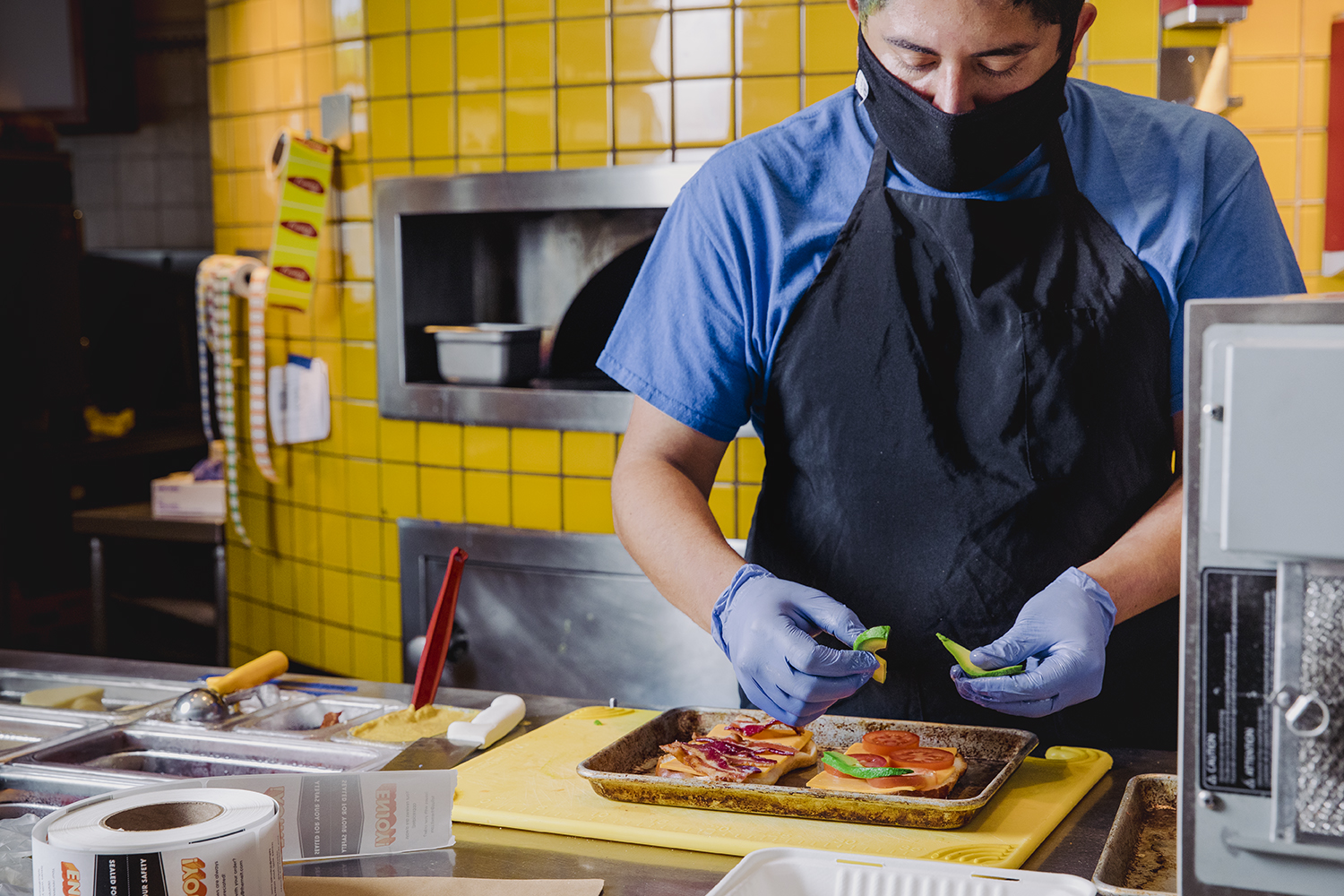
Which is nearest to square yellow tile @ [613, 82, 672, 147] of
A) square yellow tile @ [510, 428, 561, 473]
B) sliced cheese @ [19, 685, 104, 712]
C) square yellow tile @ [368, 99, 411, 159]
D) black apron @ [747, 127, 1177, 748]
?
square yellow tile @ [368, 99, 411, 159]

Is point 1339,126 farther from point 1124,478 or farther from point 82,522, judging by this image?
point 82,522

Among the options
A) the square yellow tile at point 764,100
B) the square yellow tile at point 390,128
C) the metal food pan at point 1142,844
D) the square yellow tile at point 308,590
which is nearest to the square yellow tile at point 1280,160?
the square yellow tile at point 764,100

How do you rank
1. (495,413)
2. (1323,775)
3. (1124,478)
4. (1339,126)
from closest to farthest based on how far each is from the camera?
(1323,775) → (1124,478) → (1339,126) → (495,413)

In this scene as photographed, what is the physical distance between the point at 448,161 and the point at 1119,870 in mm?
2784

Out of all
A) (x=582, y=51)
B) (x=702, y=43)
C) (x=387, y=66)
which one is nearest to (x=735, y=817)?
(x=702, y=43)

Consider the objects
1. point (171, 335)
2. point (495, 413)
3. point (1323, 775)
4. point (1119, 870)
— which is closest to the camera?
point (1323, 775)

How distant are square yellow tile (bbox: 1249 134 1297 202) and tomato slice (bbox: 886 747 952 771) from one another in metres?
2.07

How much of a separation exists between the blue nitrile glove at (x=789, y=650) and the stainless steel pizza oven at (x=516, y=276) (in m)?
1.81

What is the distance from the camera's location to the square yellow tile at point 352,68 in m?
3.39

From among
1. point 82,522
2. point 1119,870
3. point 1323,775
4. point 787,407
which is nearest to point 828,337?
point 787,407

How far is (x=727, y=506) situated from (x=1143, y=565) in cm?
175

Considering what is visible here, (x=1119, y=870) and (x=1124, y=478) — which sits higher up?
(x=1124, y=478)

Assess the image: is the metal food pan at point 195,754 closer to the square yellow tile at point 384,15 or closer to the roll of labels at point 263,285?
the roll of labels at point 263,285

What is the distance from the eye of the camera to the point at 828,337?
155 centimetres
